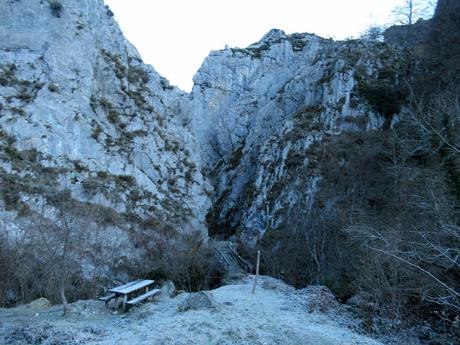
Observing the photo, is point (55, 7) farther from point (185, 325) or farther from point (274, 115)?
point (185, 325)

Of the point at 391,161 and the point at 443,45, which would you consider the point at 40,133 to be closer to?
the point at 391,161

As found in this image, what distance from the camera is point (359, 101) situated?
104 ft

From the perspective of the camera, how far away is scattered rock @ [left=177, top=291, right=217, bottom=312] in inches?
371

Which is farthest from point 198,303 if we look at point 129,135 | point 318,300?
point 129,135

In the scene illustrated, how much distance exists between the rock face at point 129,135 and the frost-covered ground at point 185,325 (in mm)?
4182

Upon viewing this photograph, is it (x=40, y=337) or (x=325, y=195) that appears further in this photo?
(x=325, y=195)

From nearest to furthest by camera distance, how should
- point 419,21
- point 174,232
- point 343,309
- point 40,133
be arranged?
point 343,309 < point 40,133 < point 174,232 < point 419,21

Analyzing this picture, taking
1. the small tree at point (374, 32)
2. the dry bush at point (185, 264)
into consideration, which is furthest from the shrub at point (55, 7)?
the small tree at point (374, 32)

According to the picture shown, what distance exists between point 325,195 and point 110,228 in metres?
12.8

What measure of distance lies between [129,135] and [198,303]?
58.1 ft

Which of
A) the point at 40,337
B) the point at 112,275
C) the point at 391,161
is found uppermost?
the point at 391,161

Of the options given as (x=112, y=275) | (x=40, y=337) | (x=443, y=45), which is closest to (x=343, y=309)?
(x=40, y=337)

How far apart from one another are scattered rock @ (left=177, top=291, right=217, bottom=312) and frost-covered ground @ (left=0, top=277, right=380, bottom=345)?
0.62 ft

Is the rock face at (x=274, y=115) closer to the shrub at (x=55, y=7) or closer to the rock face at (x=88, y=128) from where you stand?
the rock face at (x=88, y=128)
